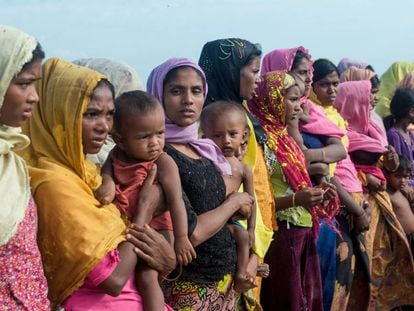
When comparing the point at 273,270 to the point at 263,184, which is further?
the point at 273,270

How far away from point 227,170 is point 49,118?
1.14m

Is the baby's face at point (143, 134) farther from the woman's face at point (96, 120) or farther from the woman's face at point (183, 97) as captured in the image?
the woman's face at point (183, 97)

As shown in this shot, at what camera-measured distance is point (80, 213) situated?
10.2 feet

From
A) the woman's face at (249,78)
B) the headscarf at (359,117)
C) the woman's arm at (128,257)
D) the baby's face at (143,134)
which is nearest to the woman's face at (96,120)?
the baby's face at (143,134)

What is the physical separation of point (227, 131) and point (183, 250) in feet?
3.20

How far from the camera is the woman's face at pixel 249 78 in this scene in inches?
195

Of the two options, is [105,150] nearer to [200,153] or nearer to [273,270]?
[200,153]

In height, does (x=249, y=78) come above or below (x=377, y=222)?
above

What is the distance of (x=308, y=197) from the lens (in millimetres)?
5152

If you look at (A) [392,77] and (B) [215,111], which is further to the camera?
(A) [392,77]

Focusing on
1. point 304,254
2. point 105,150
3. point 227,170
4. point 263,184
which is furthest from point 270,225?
point 105,150

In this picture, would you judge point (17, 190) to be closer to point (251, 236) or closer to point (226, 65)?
point (251, 236)

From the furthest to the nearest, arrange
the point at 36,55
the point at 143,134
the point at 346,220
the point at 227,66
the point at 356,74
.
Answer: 1. the point at 356,74
2. the point at 346,220
3. the point at 227,66
4. the point at 143,134
5. the point at 36,55

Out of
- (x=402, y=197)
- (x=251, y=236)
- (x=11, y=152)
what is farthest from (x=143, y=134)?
(x=402, y=197)
